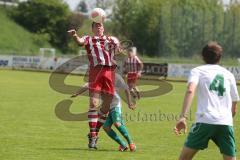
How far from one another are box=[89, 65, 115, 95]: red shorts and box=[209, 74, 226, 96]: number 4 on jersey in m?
4.65

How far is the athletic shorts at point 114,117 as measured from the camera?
1211 cm

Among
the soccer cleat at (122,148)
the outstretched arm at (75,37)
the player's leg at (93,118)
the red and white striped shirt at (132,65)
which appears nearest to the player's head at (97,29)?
the outstretched arm at (75,37)

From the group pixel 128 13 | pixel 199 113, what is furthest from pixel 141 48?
pixel 199 113

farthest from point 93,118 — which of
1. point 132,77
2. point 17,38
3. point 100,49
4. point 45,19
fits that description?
point 45,19

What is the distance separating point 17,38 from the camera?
86625 millimetres

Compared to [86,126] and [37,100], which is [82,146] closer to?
[86,126]

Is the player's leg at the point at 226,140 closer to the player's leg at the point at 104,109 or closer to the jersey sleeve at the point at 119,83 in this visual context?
the player's leg at the point at 104,109

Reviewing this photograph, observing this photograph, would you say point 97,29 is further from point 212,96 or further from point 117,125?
point 212,96

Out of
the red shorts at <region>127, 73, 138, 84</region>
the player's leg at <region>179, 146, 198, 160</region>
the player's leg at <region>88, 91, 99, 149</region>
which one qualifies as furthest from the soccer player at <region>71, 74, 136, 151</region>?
the red shorts at <region>127, 73, 138, 84</region>

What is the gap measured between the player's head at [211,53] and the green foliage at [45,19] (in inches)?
3455

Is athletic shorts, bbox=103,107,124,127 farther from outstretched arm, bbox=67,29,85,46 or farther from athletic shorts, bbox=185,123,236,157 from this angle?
athletic shorts, bbox=185,123,236,157

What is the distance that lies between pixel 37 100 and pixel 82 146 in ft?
39.7

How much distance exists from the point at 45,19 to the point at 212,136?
9059cm

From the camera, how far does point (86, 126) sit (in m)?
16.5
